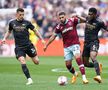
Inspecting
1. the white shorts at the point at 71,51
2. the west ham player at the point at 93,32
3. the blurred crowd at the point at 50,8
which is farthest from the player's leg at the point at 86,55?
the blurred crowd at the point at 50,8

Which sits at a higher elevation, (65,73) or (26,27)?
(26,27)

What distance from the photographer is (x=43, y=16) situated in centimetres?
3788

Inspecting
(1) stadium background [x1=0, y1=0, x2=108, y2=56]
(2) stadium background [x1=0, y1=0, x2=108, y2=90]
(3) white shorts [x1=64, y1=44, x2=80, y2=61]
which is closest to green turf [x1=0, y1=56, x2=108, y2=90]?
(2) stadium background [x1=0, y1=0, x2=108, y2=90]

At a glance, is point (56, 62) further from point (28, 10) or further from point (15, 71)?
point (28, 10)

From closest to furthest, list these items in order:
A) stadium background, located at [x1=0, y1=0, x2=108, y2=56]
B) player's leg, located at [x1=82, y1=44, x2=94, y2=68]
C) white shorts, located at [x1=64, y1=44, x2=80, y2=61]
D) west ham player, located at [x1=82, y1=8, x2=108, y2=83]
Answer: white shorts, located at [x1=64, y1=44, x2=80, y2=61]
west ham player, located at [x1=82, y1=8, x2=108, y2=83]
player's leg, located at [x1=82, y1=44, x2=94, y2=68]
stadium background, located at [x1=0, y1=0, x2=108, y2=56]

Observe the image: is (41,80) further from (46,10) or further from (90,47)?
(46,10)

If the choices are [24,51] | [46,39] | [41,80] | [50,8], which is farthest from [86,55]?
[50,8]

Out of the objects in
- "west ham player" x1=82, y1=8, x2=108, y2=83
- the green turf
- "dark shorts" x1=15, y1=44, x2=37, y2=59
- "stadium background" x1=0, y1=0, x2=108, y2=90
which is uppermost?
"west ham player" x1=82, y1=8, x2=108, y2=83

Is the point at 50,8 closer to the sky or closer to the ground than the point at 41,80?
closer to the ground

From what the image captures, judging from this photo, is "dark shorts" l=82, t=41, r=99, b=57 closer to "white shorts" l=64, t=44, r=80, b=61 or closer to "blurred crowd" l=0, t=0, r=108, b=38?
"white shorts" l=64, t=44, r=80, b=61

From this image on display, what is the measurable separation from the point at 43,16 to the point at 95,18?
19.3m

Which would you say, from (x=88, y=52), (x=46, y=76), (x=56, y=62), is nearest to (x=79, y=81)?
(x=88, y=52)

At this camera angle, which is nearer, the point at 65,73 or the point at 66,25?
the point at 66,25

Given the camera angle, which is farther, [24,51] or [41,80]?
[41,80]
